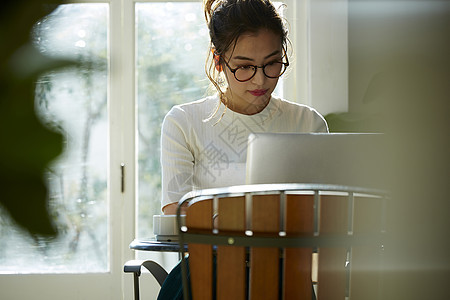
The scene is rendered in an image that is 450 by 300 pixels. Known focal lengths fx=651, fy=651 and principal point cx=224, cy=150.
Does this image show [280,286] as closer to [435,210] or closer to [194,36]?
[435,210]

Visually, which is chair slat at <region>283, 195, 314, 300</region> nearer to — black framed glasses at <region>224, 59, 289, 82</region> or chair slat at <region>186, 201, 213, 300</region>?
chair slat at <region>186, 201, 213, 300</region>

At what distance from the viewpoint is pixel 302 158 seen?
121 centimetres

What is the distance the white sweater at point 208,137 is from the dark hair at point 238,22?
142 millimetres

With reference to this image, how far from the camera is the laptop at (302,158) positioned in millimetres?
1169

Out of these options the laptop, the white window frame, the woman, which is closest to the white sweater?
the woman

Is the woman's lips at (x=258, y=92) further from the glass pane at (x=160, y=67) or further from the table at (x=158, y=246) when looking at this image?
the glass pane at (x=160, y=67)

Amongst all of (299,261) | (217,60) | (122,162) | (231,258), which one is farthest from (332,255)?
(122,162)

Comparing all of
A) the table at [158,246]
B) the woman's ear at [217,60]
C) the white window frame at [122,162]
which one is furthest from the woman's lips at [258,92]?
the white window frame at [122,162]

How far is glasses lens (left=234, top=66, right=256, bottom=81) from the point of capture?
6.13 feet

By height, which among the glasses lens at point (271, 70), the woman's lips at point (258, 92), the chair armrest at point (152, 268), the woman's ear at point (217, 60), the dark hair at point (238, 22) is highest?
the dark hair at point (238, 22)

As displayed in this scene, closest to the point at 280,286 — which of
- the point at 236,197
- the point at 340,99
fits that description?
the point at 236,197

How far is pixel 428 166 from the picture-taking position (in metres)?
0.31

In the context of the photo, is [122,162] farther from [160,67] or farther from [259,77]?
[259,77]

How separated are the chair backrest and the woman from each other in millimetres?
815
